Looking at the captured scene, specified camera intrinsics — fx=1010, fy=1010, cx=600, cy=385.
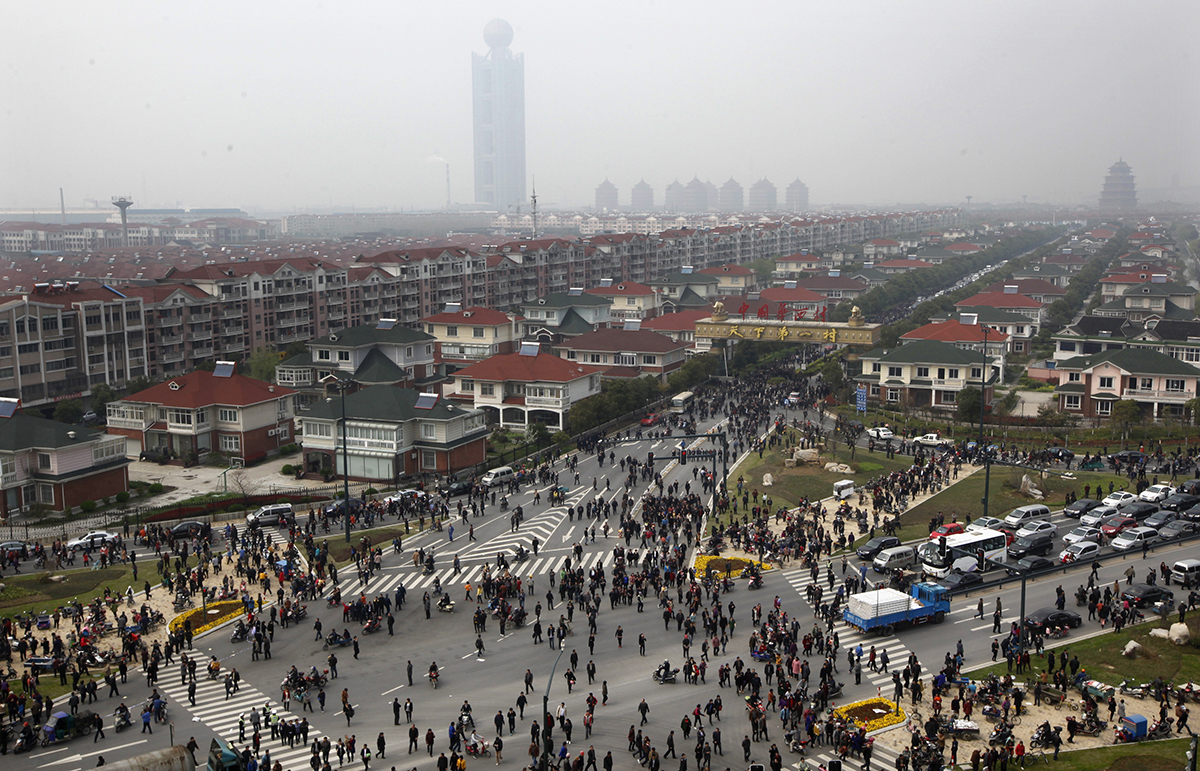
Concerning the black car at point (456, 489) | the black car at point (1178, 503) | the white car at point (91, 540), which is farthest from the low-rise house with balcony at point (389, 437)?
the black car at point (1178, 503)

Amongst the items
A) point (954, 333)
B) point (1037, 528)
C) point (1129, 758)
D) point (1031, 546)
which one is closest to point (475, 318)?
point (954, 333)

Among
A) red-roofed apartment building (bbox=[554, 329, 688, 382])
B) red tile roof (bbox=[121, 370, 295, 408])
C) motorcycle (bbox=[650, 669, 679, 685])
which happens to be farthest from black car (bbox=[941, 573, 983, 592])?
red-roofed apartment building (bbox=[554, 329, 688, 382])

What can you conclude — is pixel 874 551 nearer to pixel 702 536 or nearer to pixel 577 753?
pixel 702 536

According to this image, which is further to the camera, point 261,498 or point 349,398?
point 349,398

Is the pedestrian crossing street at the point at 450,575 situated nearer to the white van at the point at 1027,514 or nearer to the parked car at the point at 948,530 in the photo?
the parked car at the point at 948,530

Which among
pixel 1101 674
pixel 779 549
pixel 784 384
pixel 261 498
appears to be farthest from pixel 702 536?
pixel 784 384

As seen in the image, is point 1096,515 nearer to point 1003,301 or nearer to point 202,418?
point 202,418
